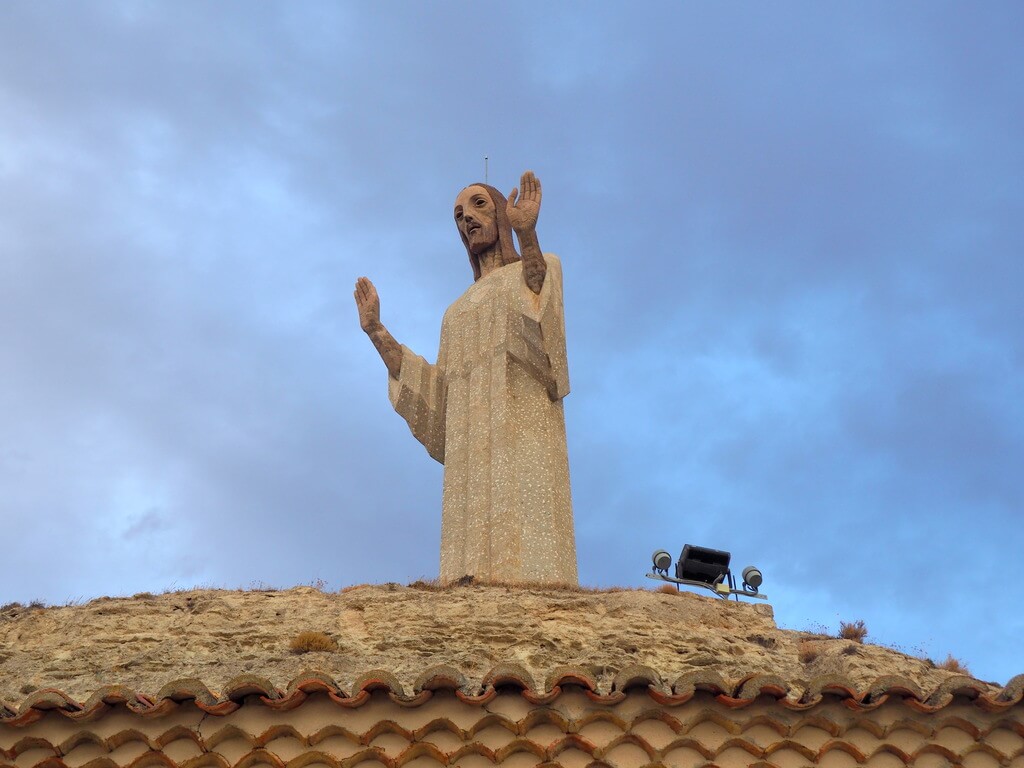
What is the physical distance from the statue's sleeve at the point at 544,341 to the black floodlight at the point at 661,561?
8.69ft

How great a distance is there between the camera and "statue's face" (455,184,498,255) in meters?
14.4

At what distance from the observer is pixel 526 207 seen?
13062 millimetres

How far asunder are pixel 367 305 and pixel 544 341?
256 cm

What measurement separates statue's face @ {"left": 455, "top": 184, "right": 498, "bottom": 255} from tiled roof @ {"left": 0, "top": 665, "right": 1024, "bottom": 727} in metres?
8.18

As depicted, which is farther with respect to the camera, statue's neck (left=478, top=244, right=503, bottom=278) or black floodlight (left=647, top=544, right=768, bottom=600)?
statue's neck (left=478, top=244, right=503, bottom=278)

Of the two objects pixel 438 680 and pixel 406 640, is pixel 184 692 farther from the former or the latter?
pixel 406 640

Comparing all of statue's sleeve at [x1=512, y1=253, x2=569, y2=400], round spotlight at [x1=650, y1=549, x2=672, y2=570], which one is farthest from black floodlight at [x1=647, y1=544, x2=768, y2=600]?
statue's sleeve at [x1=512, y1=253, x2=569, y2=400]

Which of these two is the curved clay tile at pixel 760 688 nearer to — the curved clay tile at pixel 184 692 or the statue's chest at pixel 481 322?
the curved clay tile at pixel 184 692

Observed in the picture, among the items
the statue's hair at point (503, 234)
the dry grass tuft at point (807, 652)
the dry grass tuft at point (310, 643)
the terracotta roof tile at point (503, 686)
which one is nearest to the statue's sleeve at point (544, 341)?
the statue's hair at point (503, 234)

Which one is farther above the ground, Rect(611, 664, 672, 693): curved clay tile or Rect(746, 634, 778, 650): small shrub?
Rect(746, 634, 778, 650): small shrub

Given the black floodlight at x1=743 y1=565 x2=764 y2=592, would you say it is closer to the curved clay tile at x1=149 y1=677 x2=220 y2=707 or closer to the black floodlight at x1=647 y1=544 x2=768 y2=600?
the black floodlight at x1=647 y1=544 x2=768 y2=600

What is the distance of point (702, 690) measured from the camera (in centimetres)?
700

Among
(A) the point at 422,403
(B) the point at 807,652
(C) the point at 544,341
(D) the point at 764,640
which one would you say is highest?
(C) the point at 544,341

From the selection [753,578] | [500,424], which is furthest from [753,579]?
[500,424]
